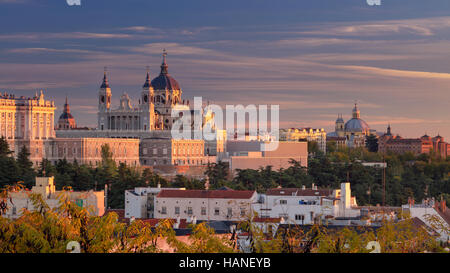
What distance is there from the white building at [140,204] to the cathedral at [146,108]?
78.7 metres

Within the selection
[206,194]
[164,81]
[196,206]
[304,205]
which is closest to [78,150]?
[164,81]

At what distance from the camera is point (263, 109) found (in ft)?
347

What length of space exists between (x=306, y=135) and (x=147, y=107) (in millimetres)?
45292

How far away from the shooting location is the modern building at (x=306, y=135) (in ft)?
570

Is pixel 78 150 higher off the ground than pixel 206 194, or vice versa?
pixel 78 150

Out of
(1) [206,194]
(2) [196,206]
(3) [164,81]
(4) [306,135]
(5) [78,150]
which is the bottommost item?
(2) [196,206]

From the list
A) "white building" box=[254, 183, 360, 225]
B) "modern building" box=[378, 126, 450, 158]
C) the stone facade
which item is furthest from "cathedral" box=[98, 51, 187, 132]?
"white building" box=[254, 183, 360, 225]

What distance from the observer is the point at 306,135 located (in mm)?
179750

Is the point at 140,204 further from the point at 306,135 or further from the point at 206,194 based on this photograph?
the point at 306,135

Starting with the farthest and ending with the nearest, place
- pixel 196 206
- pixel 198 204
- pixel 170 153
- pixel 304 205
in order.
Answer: pixel 170 153 → pixel 198 204 → pixel 196 206 → pixel 304 205

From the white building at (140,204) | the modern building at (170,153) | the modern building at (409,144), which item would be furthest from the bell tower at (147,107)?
the white building at (140,204)
